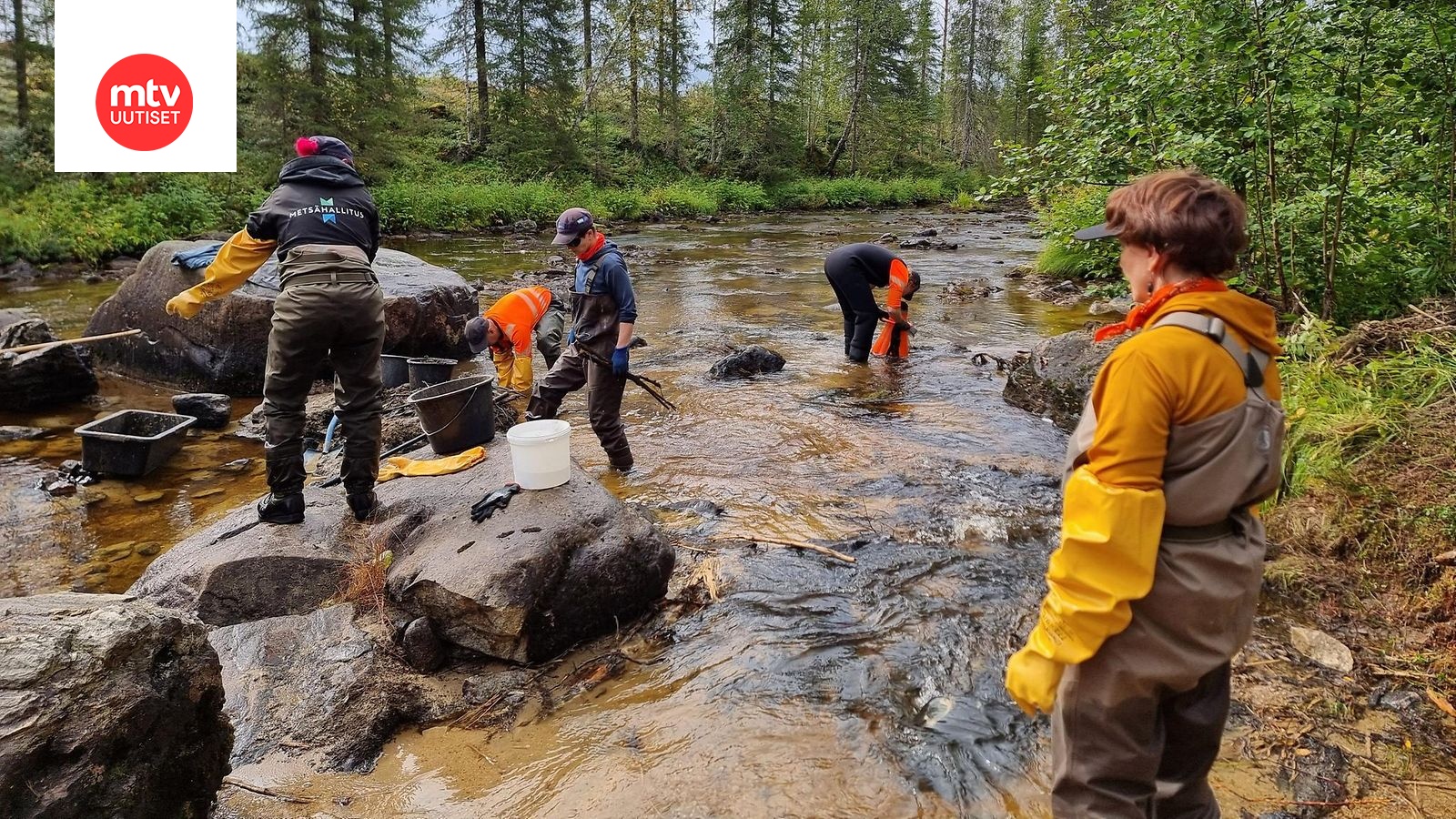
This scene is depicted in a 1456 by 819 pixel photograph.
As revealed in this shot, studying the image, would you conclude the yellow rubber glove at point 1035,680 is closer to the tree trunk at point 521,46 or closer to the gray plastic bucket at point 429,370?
the gray plastic bucket at point 429,370

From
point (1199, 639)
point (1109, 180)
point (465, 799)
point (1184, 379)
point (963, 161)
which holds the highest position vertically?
point (963, 161)

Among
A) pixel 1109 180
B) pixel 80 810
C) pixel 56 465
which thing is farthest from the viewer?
pixel 1109 180

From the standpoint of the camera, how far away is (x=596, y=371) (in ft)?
19.6

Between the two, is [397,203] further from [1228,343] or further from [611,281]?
[1228,343]

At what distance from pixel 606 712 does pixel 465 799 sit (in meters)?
0.65

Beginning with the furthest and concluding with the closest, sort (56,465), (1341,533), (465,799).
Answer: (56,465)
(1341,533)
(465,799)

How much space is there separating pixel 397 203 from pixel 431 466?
1938cm

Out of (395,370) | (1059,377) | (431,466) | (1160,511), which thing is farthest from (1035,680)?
(395,370)

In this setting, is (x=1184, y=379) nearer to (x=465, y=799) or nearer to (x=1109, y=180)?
(x=465, y=799)

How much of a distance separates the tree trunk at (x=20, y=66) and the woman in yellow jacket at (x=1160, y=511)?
954 inches

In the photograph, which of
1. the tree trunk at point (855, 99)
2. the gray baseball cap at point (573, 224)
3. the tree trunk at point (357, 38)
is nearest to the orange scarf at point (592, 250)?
the gray baseball cap at point (573, 224)

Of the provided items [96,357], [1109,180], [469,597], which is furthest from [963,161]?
[469,597]

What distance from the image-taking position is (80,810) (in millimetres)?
2219

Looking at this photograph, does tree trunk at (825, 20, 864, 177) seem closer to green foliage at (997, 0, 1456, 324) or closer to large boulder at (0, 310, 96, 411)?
green foliage at (997, 0, 1456, 324)
